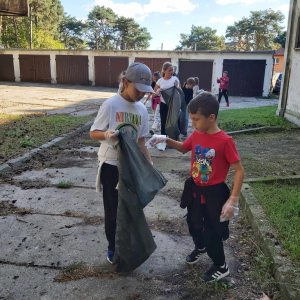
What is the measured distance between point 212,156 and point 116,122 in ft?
2.65

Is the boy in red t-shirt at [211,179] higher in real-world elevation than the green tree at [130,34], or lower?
lower

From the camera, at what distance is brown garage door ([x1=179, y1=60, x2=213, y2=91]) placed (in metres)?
24.6

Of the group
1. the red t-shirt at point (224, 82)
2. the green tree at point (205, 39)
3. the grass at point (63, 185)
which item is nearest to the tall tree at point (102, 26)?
the green tree at point (205, 39)

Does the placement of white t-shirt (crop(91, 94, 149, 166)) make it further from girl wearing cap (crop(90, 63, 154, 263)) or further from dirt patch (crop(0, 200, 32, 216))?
dirt patch (crop(0, 200, 32, 216))

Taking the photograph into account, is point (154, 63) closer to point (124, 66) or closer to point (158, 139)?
point (124, 66)

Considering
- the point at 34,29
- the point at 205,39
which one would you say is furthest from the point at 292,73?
the point at 205,39

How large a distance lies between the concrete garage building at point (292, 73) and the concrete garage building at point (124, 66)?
459 inches

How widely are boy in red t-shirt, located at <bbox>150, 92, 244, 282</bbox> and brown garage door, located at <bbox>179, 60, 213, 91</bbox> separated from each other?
23003 mm

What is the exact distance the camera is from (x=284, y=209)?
3564 millimetres

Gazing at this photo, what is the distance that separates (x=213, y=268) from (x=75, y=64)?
28.3 metres

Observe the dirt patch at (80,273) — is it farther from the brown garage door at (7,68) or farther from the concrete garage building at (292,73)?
the brown garage door at (7,68)

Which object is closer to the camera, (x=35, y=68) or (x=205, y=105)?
(x=205, y=105)

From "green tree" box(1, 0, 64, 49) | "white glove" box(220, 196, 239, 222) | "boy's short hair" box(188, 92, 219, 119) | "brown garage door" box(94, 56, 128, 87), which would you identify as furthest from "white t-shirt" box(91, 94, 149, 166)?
"green tree" box(1, 0, 64, 49)

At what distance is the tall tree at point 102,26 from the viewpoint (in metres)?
54.6
